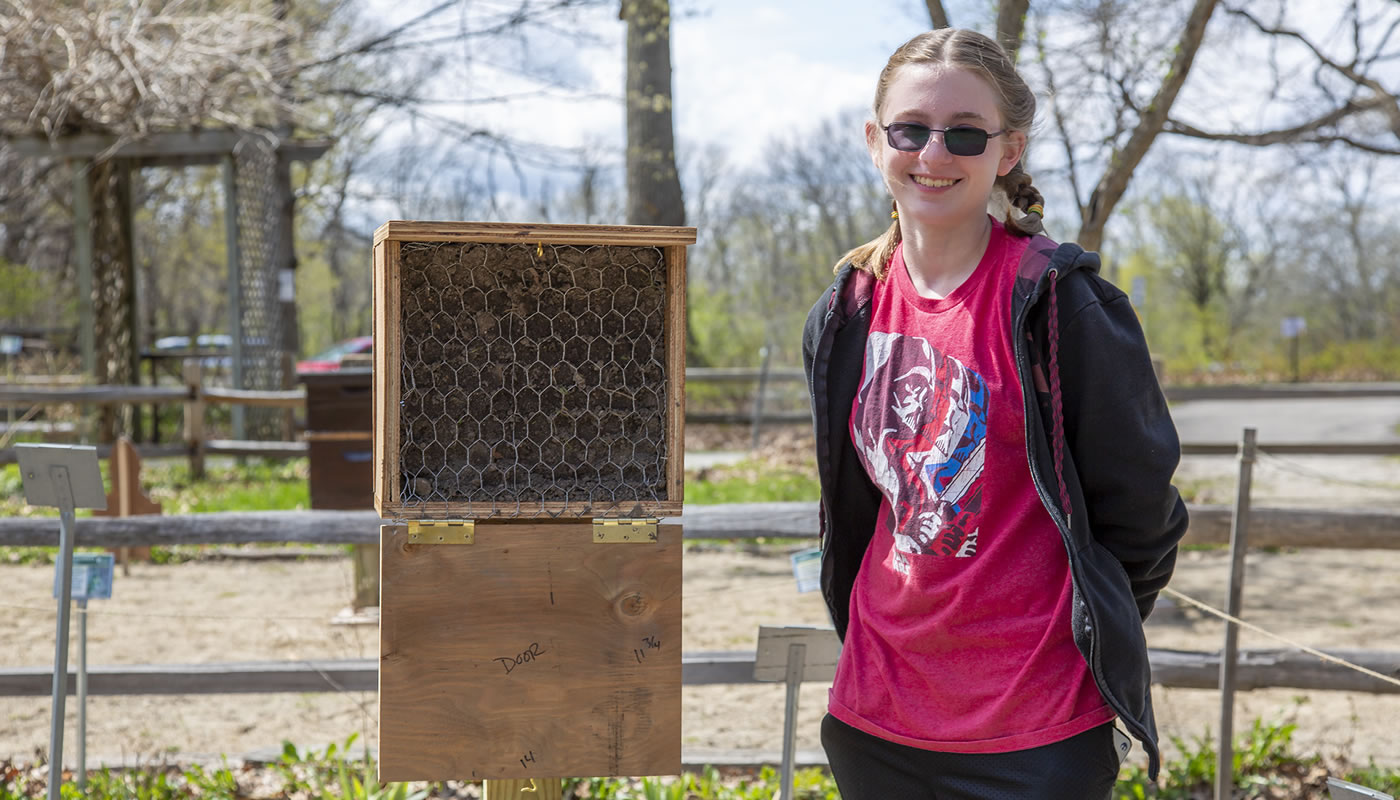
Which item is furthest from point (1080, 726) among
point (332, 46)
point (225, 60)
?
point (332, 46)

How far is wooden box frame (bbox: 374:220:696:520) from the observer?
1667 millimetres

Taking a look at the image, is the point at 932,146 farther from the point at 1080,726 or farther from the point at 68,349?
the point at 68,349

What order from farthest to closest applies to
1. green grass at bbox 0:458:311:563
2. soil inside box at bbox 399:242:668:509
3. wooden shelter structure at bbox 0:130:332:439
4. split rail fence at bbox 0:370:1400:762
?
wooden shelter structure at bbox 0:130:332:439 < green grass at bbox 0:458:311:563 < split rail fence at bbox 0:370:1400:762 < soil inside box at bbox 399:242:668:509

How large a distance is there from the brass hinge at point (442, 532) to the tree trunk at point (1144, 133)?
3.07 metres

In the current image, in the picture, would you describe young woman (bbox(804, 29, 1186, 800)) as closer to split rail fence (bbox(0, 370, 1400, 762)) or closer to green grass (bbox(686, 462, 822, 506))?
split rail fence (bbox(0, 370, 1400, 762))

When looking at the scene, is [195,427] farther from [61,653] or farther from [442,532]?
[442,532]

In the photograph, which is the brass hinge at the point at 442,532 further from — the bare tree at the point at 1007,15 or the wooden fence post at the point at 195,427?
the wooden fence post at the point at 195,427

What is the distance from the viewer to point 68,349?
16359mm

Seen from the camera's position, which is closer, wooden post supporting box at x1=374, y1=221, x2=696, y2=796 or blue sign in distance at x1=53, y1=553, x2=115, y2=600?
wooden post supporting box at x1=374, y1=221, x2=696, y2=796

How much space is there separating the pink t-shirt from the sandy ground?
2398 mm

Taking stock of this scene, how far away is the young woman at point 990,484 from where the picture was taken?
1.49 metres

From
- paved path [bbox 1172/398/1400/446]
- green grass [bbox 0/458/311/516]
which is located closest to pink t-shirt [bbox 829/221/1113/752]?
green grass [bbox 0/458/311/516]

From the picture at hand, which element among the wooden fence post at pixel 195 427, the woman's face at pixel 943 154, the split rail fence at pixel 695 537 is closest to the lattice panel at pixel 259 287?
the wooden fence post at pixel 195 427

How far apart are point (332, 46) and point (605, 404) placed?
33.1ft
